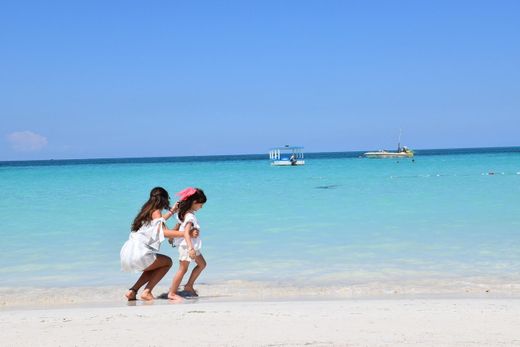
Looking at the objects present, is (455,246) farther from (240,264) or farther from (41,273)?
(41,273)

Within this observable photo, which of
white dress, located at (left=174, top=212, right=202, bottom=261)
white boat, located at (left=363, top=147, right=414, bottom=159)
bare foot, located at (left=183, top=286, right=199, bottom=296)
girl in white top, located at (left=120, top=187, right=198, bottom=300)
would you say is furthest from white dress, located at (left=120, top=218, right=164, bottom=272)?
white boat, located at (left=363, top=147, right=414, bottom=159)

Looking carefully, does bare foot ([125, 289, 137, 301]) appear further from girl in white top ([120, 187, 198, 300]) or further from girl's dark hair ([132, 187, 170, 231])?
girl's dark hair ([132, 187, 170, 231])

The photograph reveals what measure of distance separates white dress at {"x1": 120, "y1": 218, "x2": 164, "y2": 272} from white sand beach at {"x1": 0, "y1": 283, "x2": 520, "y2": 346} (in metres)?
0.44

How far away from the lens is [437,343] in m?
4.93

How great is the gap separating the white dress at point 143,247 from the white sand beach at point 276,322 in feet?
1.45

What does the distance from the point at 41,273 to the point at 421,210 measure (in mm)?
11892

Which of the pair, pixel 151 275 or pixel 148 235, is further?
pixel 151 275

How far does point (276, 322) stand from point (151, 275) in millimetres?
2350

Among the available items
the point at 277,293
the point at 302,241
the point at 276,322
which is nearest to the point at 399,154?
the point at 302,241

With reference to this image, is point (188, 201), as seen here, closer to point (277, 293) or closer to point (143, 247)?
point (143, 247)

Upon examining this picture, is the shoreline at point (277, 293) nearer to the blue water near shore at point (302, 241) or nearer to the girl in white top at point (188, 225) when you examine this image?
the girl in white top at point (188, 225)

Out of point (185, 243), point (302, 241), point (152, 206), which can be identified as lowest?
point (302, 241)

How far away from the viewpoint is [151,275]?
7590 mm

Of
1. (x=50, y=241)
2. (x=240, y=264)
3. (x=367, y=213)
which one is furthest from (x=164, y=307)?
(x=367, y=213)
